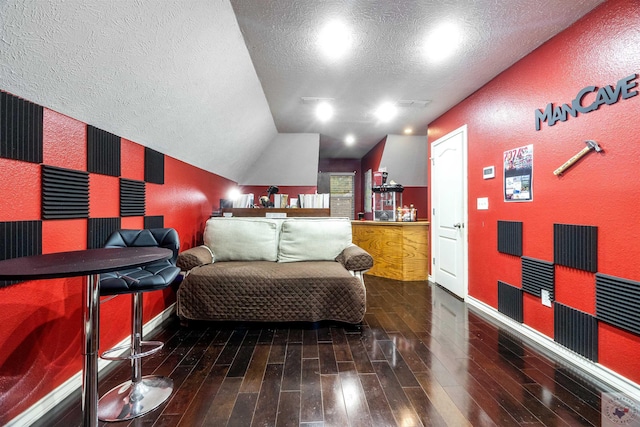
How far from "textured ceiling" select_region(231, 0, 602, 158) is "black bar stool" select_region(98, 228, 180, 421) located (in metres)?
1.82

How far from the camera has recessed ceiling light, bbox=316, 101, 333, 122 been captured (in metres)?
3.48

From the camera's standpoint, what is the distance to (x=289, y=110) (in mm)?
3674

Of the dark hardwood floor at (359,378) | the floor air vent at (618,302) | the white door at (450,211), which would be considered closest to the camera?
the dark hardwood floor at (359,378)

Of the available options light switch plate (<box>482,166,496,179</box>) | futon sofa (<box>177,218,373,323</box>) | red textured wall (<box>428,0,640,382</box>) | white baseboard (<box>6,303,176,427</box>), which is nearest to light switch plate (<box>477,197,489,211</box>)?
red textured wall (<box>428,0,640,382</box>)

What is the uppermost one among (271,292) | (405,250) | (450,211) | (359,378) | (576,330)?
(450,211)

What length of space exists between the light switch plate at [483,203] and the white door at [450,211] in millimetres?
247

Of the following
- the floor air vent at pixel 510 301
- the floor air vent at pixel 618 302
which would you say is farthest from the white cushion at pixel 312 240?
the floor air vent at pixel 618 302

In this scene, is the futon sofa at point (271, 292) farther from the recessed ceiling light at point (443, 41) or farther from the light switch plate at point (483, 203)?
the recessed ceiling light at point (443, 41)

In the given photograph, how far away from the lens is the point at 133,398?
1.47 metres

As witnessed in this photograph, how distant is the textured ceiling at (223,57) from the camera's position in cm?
124

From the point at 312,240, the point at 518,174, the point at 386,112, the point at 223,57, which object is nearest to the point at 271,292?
the point at 312,240

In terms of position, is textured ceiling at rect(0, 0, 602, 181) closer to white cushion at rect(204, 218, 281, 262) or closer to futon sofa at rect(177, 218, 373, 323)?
white cushion at rect(204, 218, 281, 262)

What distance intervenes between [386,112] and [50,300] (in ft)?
12.6

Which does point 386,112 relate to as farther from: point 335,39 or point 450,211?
point 335,39
